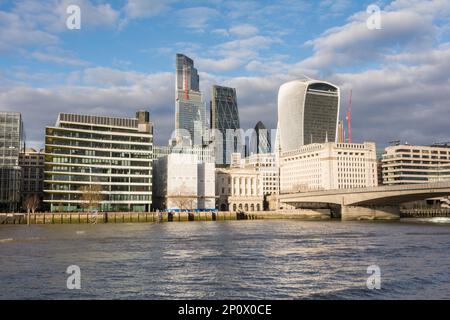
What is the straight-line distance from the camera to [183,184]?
161250 millimetres

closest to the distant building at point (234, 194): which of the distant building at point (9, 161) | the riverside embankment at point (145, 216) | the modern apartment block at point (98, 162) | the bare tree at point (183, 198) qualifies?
the bare tree at point (183, 198)

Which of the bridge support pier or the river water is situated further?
the bridge support pier

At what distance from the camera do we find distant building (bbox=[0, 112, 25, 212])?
143000 millimetres

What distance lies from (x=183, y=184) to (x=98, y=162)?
29.6m

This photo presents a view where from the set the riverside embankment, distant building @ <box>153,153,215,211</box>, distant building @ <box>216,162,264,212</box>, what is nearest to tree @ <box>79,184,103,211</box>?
the riverside embankment

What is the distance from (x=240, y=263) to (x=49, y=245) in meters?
24.6

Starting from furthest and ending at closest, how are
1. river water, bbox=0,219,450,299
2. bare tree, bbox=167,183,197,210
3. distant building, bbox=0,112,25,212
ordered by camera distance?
bare tree, bbox=167,183,197,210, distant building, bbox=0,112,25,212, river water, bbox=0,219,450,299

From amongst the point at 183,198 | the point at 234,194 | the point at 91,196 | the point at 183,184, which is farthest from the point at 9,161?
the point at 234,194

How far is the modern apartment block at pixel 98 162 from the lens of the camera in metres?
138

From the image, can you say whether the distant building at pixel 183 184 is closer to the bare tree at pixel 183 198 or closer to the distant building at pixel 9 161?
the bare tree at pixel 183 198

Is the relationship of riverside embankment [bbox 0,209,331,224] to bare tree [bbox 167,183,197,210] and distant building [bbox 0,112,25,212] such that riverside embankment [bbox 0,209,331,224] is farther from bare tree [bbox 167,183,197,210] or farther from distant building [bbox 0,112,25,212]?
distant building [bbox 0,112,25,212]

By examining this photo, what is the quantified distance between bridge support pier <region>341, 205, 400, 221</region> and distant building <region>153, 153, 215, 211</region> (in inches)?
1911
